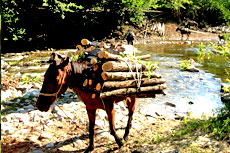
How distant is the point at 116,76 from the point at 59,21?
600 inches

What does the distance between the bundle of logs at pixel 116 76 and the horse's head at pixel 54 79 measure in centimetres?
36

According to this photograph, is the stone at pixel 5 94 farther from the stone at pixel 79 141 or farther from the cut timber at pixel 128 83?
the cut timber at pixel 128 83

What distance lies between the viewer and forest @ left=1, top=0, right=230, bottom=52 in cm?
1551

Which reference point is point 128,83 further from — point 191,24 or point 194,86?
point 191,24

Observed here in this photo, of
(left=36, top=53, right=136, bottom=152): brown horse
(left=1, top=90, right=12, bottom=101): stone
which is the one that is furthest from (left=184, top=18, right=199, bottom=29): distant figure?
(left=36, top=53, right=136, bottom=152): brown horse

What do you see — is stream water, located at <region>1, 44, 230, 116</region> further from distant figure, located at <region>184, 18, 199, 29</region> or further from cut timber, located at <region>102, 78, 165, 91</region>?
distant figure, located at <region>184, 18, 199, 29</region>

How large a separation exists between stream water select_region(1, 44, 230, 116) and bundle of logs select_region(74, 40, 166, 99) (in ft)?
7.64

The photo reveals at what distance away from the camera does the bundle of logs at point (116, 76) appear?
3916 mm

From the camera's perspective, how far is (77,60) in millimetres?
4312

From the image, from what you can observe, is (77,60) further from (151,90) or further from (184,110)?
(184,110)

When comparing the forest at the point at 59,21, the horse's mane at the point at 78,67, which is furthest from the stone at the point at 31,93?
the forest at the point at 59,21

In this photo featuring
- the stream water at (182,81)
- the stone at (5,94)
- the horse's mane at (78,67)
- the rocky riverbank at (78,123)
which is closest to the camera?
the horse's mane at (78,67)

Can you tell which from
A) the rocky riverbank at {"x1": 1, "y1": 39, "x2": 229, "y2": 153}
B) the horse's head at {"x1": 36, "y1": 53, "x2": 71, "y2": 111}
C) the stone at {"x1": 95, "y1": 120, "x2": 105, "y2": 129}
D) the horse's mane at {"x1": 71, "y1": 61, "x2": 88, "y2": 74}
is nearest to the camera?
the horse's head at {"x1": 36, "y1": 53, "x2": 71, "y2": 111}

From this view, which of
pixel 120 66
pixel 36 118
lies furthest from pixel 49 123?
pixel 120 66
